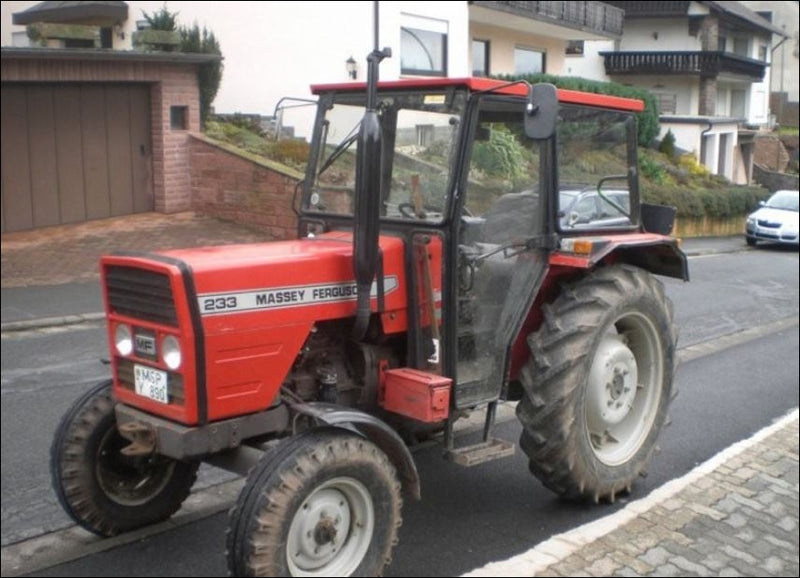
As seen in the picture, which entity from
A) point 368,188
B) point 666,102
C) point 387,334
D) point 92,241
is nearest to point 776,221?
point 666,102

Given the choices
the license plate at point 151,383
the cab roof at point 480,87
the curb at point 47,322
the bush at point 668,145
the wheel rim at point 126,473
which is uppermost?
the cab roof at point 480,87

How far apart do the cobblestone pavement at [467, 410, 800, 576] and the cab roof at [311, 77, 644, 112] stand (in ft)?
7.25

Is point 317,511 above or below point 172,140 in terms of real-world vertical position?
below

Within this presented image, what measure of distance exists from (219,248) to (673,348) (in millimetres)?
2917

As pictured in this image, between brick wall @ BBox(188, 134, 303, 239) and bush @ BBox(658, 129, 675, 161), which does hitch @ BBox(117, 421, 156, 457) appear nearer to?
bush @ BBox(658, 129, 675, 161)

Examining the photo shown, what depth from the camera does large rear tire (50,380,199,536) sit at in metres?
5.01

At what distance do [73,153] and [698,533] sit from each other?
45.6ft

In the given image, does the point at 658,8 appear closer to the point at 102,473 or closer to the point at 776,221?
the point at 776,221

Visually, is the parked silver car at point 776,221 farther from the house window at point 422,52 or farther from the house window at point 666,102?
the house window at point 422,52

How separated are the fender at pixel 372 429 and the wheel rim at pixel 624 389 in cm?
131

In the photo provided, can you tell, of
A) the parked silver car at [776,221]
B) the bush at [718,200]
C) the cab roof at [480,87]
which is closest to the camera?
the cab roof at [480,87]

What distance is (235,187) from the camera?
54.6 feet

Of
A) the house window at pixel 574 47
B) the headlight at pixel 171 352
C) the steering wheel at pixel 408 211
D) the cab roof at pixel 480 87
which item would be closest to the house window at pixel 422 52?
the house window at pixel 574 47

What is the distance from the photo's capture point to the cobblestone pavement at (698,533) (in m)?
4.86
